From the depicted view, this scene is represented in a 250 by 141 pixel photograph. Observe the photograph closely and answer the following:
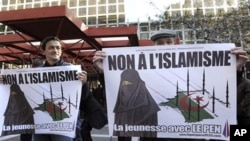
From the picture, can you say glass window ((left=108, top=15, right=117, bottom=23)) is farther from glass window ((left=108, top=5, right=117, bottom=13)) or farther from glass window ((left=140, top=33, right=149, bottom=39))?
glass window ((left=140, top=33, right=149, bottom=39))

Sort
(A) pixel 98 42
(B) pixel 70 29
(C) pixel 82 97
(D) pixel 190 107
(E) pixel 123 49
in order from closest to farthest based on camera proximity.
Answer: (D) pixel 190 107
(E) pixel 123 49
(C) pixel 82 97
(B) pixel 70 29
(A) pixel 98 42

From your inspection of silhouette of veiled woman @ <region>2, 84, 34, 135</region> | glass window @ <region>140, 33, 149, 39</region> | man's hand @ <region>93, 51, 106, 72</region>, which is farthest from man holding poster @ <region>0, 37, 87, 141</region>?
glass window @ <region>140, 33, 149, 39</region>

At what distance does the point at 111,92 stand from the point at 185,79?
27.4 inches

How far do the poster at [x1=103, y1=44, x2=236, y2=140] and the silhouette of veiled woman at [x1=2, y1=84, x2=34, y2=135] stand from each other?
3.52ft

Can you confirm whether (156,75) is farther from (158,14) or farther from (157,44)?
(158,14)

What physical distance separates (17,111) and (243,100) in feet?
7.77

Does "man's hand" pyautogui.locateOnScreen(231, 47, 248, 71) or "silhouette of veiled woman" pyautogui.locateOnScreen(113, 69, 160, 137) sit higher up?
"man's hand" pyautogui.locateOnScreen(231, 47, 248, 71)

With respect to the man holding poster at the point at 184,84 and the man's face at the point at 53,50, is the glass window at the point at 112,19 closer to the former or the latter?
the man's face at the point at 53,50

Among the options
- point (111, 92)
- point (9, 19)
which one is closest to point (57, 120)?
point (111, 92)

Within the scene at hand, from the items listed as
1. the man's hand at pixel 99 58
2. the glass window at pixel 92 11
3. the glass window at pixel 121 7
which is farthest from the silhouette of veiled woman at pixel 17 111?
the glass window at pixel 92 11

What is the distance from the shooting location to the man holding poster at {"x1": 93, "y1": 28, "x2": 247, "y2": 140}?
3512mm

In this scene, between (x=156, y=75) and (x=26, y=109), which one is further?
(x=26, y=109)

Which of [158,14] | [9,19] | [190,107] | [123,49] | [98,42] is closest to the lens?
[190,107]

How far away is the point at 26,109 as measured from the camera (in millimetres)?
4359
